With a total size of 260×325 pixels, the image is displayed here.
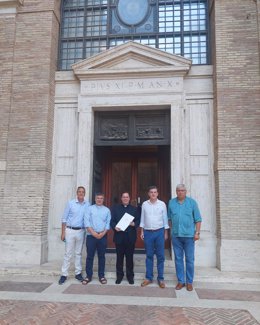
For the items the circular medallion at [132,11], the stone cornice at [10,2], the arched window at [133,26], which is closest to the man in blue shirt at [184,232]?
the arched window at [133,26]

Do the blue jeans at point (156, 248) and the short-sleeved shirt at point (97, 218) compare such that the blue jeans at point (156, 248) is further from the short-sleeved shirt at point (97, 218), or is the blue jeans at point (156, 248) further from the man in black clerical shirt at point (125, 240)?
the short-sleeved shirt at point (97, 218)

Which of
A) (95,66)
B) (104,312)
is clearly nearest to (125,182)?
(95,66)

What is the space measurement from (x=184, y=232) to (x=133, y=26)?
6740 mm

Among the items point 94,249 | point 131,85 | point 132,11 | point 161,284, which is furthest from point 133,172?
point 132,11

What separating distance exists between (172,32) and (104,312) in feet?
26.6

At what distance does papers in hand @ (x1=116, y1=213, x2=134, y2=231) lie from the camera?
6.77 meters

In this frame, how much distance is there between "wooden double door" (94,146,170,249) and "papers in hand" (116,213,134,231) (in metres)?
3.26

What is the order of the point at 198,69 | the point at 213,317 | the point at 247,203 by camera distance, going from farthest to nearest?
the point at 198,69 → the point at 247,203 → the point at 213,317

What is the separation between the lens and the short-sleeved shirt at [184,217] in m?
6.57

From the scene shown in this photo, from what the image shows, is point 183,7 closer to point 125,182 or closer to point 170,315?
point 125,182

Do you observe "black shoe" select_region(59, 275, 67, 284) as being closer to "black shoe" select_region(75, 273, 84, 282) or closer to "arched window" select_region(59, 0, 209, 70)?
"black shoe" select_region(75, 273, 84, 282)

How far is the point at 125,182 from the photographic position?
10.3m

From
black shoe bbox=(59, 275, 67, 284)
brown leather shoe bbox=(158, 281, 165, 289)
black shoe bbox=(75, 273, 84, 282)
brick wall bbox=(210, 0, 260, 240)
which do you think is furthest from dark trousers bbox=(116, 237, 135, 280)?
brick wall bbox=(210, 0, 260, 240)

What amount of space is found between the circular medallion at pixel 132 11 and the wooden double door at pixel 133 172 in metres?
4.06
